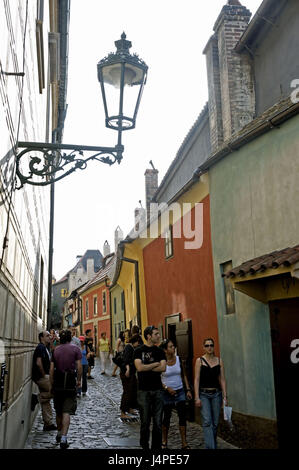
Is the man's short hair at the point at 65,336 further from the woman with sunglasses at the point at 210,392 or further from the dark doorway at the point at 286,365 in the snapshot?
the dark doorway at the point at 286,365

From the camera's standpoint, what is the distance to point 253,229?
25.5 ft

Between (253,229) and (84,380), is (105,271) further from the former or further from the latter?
(253,229)

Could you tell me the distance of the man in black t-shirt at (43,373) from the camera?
818 centimetres

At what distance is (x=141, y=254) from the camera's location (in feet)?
52.4

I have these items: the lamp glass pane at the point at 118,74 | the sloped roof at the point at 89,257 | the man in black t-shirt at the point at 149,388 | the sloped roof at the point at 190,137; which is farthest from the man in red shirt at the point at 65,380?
the sloped roof at the point at 89,257

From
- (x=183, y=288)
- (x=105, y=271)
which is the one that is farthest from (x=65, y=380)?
(x=105, y=271)

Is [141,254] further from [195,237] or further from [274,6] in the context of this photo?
[274,6]

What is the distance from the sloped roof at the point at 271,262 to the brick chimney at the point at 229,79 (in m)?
5.16

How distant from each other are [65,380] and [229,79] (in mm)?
7801

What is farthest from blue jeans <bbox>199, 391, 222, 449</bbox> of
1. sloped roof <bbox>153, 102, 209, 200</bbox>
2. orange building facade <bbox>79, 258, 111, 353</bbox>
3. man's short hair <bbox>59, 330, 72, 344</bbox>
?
orange building facade <bbox>79, 258, 111, 353</bbox>

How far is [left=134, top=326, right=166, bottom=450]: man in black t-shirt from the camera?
6.60 metres

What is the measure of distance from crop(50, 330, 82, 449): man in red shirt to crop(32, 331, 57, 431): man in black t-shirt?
0.60m

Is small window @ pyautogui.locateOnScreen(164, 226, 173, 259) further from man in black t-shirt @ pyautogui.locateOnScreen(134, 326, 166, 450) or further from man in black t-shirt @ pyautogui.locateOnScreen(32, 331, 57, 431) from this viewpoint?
man in black t-shirt @ pyautogui.locateOnScreen(134, 326, 166, 450)

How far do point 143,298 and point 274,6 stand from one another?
898 centimetres
